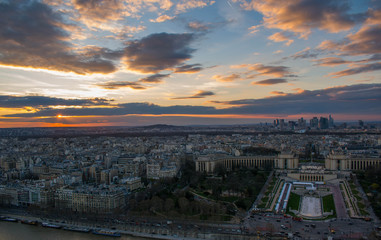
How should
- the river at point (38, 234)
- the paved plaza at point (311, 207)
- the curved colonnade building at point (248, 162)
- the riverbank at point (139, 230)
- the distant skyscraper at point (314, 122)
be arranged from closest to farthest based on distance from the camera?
the riverbank at point (139, 230) < the river at point (38, 234) < the paved plaza at point (311, 207) < the curved colonnade building at point (248, 162) < the distant skyscraper at point (314, 122)

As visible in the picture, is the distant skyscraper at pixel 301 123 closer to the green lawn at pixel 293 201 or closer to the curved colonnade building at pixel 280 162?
the curved colonnade building at pixel 280 162

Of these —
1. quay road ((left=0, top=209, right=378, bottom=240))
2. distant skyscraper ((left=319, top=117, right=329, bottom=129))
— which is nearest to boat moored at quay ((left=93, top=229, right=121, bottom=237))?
quay road ((left=0, top=209, right=378, bottom=240))

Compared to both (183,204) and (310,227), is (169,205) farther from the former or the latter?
(310,227)

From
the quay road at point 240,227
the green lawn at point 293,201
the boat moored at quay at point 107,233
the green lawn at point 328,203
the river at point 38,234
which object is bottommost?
the river at point 38,234

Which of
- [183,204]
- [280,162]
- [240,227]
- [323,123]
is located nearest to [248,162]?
[280,162]

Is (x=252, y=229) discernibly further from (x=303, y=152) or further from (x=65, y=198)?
(x=303, y=152)

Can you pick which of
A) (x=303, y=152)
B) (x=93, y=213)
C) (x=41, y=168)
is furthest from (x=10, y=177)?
(x=303, y=152)

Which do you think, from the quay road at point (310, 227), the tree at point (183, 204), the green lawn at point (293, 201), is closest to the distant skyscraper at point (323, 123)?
the green lawn at point (293, 201)
